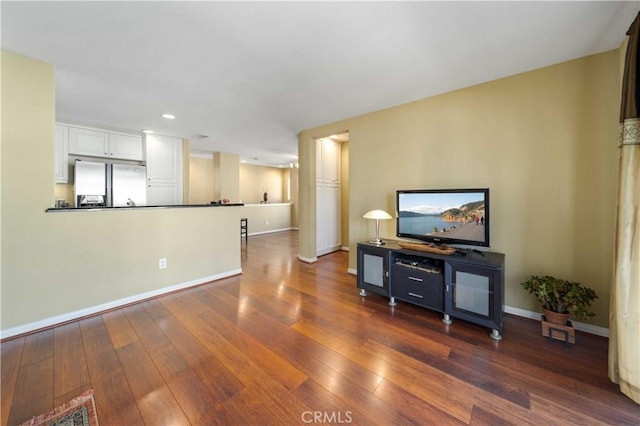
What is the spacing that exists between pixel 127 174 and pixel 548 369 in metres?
5.69

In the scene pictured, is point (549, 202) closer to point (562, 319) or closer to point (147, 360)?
point (562, 319)

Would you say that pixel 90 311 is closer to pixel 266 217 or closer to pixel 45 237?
pixel 45 237

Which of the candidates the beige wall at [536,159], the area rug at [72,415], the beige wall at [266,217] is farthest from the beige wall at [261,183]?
the area rug at [72,415]

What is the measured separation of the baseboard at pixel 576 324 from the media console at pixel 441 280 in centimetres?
58

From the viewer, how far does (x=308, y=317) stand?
2287mm

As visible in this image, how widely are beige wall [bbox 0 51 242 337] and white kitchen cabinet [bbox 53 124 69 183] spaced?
2065 mm

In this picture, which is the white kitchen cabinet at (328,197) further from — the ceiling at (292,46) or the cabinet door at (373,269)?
the cabinet door at (373,269)

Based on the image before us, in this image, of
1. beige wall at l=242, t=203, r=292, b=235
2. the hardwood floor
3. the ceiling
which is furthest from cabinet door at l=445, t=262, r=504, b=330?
beige wall at l=242, t=203, r=292, b=235

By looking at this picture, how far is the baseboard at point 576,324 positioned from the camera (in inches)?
76.6

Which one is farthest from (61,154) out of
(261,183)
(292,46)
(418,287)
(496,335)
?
(496,335)

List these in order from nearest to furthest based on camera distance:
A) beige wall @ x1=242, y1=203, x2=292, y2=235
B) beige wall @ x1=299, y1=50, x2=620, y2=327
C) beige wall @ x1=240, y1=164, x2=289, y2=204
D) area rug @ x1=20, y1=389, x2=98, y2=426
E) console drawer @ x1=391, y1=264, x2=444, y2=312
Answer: area rug @ x1=20, y1=389, x2=98, y2=426, beige wall @ x1=299, y1=50, x2=620, y2=327, console drawer @ x1=391, y1=264, x2=444, y2=312, beige wall @ x1=242, y1=203, x2=292, y2=235, beige wall @ x1=240, y1=164, x2=289, y2=204

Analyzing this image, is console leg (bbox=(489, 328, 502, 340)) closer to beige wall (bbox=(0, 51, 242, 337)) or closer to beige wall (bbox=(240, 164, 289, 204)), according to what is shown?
beige wall (bbox=(0, 51, 242, 337))

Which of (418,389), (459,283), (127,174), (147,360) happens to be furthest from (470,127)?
(127,174)

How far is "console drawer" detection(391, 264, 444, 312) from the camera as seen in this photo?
2.21 metres
